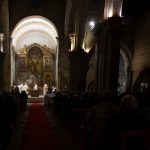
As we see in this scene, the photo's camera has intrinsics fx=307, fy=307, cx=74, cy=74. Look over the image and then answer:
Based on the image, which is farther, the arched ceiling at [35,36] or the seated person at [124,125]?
the arched ceiling at [35,36]

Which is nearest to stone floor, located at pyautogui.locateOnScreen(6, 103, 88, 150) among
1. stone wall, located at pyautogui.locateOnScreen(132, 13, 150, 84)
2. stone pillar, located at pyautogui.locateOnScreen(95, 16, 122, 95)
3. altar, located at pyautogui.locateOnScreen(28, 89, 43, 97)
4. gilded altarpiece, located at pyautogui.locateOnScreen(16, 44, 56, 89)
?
stone pillar, located at pyautogui.locateOnScreen(95, 16, 122, 95)

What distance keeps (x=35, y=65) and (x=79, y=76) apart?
19.6 m

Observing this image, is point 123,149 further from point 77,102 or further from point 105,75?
point 105,75

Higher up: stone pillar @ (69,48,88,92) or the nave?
Result: stone pillar @ (69,48,88,92)

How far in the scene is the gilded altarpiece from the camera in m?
38.6

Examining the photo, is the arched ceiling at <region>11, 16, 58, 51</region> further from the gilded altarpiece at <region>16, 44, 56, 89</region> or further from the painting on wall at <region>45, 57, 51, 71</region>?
the painting on wall at <region>45, 57, 51, 71</region>

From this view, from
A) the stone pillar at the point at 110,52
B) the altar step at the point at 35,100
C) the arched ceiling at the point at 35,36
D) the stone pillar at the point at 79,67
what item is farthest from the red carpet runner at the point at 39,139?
the arched ceiling at the point at 35,36

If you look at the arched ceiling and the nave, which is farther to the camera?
the arched ceiling

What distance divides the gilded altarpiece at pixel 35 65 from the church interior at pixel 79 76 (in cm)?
13

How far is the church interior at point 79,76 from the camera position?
202 inches

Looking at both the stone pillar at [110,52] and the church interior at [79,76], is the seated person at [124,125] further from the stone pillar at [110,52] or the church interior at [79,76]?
the stone pillar at [110,52]

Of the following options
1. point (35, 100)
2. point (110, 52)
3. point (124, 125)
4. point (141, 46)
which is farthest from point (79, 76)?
point (124, 125)

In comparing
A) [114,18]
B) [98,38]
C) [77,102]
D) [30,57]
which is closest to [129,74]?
[98,38]

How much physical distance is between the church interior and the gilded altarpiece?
13cm
